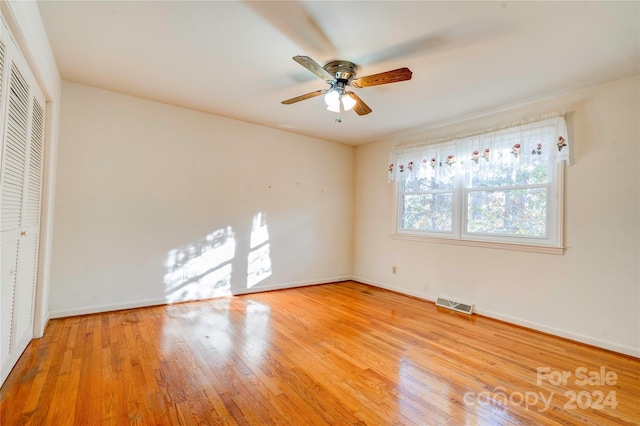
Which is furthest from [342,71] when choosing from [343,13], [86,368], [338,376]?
[86,368]

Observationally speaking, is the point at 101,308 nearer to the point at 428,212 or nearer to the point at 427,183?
the point at 428,212

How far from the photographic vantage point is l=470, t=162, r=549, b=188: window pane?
3.15 m

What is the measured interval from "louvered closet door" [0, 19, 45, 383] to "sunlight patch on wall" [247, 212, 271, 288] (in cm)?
225

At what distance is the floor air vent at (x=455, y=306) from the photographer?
3594mm

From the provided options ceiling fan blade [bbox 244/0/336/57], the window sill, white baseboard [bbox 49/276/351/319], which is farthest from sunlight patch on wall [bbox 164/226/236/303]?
ceiling fan blade [bbox 244/0/336/57]

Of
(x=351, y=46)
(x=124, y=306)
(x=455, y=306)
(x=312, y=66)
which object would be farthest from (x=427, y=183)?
(x=124, y=306)

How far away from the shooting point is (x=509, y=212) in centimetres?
337

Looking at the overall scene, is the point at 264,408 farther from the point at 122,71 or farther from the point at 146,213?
the point at 122,71

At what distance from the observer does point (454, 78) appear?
9.00ft

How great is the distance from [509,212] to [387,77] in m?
2.20

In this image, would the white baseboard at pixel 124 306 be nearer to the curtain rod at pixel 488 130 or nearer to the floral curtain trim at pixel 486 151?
the floral curtain trim at pixel 486 151

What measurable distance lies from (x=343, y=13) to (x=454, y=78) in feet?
4.40

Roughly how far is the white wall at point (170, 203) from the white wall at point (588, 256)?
2.45m

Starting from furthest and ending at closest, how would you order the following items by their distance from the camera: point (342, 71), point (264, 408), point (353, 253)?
point (353, 253), point (342, 71), point (264, 408)
